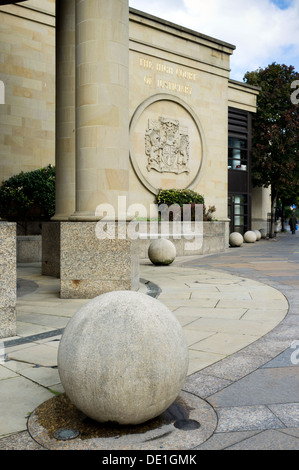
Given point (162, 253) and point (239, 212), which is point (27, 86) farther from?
point (239, 212)

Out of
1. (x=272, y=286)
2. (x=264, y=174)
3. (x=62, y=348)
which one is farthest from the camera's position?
(x=264, y=174)

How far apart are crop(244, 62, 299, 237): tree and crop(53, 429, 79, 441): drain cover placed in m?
32.3

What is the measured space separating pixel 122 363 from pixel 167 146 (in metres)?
21.2

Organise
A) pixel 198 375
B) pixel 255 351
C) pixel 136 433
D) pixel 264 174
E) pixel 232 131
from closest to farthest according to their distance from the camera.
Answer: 1. pixel 136 433
2. pixel 198 375
3. pixel 255 351
4. pixel 232 131
5. pixel 264 174

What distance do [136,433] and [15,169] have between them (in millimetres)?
15383

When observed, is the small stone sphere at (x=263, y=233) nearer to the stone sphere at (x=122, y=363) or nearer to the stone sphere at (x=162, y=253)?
the stone sphere at (x=162, y=253)

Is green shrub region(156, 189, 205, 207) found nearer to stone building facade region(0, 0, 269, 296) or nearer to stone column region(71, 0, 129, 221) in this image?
stone building facade region(0, 0, 269, 296)

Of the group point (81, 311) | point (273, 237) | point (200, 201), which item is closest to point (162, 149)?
point (200, 201)

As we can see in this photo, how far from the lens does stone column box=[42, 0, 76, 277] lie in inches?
475

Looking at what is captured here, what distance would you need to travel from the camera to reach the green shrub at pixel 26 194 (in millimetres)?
16016

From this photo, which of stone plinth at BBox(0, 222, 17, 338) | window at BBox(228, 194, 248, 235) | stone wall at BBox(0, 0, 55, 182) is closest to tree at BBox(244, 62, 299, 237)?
window at BBox(228, 194, 248, 235)

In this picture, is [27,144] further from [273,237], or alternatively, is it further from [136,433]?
[273,237]

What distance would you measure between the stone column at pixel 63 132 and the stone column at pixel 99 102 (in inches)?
110

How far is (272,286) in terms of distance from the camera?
36.7ft
